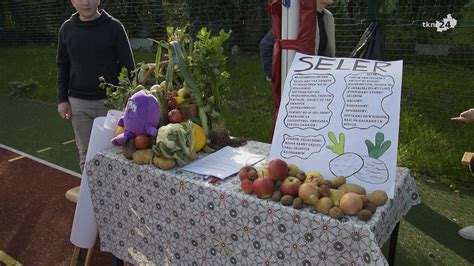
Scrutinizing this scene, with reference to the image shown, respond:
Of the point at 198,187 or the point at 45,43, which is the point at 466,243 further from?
the point at 45,43

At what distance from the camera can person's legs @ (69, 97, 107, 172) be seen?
3150mm

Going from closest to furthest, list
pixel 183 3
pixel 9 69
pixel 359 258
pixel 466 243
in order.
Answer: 1. pixel 359 258
2. pixel 466 243
3. pixel 183 3
4. pixel 9 69

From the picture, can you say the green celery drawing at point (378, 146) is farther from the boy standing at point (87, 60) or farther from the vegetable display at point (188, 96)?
the boy standing at point (87, 60)

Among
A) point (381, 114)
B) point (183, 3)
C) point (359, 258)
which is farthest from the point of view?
point (183, 3)

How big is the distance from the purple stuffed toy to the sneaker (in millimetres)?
2306

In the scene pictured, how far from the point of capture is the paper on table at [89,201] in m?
2.23

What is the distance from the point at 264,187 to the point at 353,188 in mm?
322

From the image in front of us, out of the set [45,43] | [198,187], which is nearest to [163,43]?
[198,187]

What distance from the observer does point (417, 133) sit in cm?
479

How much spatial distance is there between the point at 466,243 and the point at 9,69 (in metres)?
10.3

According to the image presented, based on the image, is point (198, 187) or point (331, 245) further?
point (198, 187)

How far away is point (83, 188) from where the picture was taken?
2299mm

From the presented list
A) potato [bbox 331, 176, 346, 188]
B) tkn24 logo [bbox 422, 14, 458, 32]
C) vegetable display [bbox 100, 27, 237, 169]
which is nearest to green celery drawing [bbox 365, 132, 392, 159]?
potato [bbox 331, 176, 346, 188]

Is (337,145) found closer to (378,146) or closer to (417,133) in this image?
(378,146)
